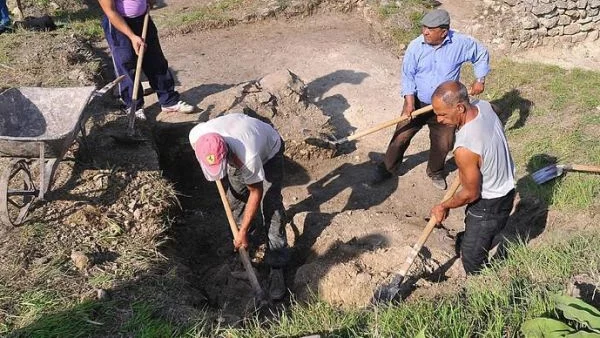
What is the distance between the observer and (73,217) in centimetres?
454

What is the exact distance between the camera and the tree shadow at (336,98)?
24.1ft

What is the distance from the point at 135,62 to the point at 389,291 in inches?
155

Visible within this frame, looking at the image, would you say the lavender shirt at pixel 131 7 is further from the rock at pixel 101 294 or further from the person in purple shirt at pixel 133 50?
the rock at pixel 101 294

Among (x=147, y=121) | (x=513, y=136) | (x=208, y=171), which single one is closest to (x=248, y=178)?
→ (x=208, y=171)

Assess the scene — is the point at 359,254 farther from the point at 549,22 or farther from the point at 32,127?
the point at 549,22

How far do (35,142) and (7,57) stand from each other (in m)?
4.02

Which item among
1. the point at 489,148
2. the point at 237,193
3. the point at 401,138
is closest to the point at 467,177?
the point at 489,148

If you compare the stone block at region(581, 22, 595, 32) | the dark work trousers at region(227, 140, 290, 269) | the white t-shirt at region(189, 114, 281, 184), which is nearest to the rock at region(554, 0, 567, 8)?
the stone block at region(581, 22, 595, 32)

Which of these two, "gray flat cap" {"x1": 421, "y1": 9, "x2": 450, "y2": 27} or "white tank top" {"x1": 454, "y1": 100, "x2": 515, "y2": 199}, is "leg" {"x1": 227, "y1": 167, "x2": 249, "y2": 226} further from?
"gray flat cap" {"x1": 421, "y1": 9, "x2": 450, "y2": 27}

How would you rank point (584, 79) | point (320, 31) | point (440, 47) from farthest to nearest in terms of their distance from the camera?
point (320, 31)
point (584, 79)
point (440, 47)

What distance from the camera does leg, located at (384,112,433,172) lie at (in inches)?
220

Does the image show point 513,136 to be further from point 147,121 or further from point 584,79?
point 147,121

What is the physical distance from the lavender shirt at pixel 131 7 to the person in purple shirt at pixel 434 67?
291cm

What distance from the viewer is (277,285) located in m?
4.59
